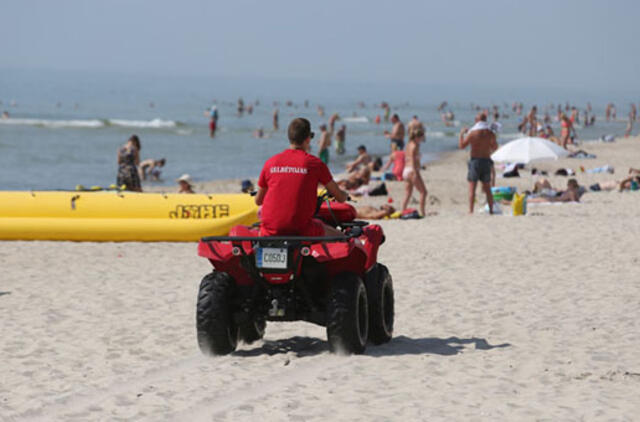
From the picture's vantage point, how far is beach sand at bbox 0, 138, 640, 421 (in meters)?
5.21

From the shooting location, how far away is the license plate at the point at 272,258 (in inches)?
234

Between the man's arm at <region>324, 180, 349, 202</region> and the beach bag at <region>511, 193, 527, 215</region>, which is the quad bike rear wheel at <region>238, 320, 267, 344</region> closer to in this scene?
the man's arm at <region>324, 180, 349, 202</region>

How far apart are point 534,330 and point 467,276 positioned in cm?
261

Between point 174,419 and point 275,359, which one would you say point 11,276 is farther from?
point 174,419

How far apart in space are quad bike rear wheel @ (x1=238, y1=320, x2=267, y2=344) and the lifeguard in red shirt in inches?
34.9

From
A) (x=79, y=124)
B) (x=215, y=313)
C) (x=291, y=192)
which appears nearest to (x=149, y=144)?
(x=79, y=124)

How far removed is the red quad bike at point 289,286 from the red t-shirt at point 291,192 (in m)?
0.14

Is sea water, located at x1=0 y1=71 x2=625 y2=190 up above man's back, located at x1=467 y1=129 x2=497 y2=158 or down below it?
below

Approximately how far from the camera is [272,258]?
5.95 m

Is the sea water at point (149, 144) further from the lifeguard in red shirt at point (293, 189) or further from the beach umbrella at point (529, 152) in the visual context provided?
the lifeguard in red shirt at point (293, 189)

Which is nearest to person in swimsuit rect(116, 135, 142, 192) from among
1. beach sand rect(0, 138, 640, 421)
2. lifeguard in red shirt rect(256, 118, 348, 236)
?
beach sand rect(0, 138, 640, 421)

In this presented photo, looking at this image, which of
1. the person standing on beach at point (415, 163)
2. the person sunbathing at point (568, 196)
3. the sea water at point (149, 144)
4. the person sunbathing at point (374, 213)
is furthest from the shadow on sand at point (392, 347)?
the sea water at point (149, 144)

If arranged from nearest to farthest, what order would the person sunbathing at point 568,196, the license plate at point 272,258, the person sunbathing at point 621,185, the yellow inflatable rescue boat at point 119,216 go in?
the license plate at point 272,258
the yellow inflatable rescue boat at point 119,216
the person sunbathing at point 568,196
the person sunbathing at point 621,185

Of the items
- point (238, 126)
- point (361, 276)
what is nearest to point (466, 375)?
point (361, 276)
